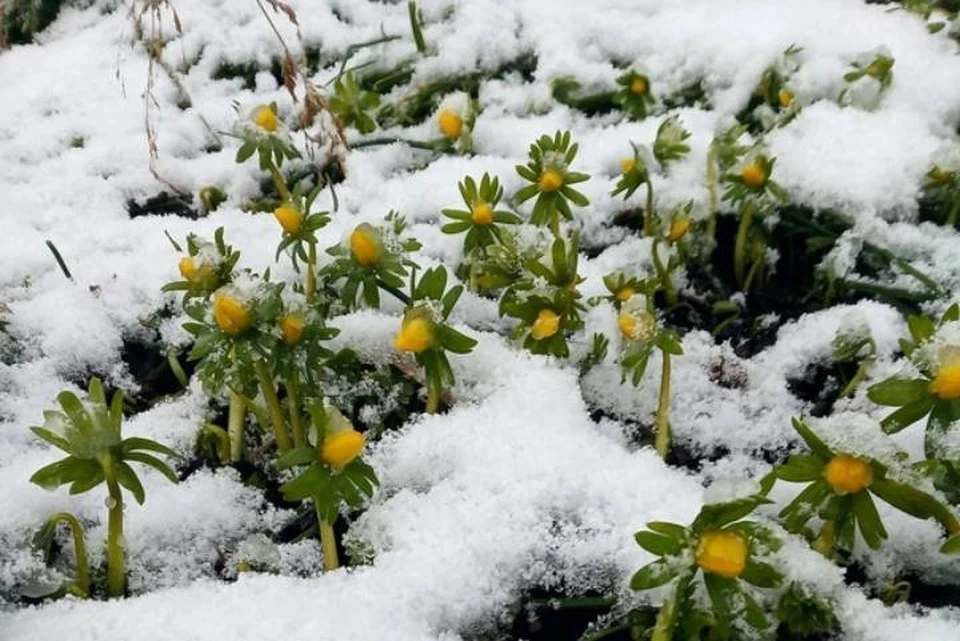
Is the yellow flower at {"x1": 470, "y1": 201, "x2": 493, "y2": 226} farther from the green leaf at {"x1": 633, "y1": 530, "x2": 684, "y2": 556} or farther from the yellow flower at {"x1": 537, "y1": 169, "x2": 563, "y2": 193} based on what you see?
the green leaf at {"x1": 633, "y1": 530, "x2": 684, "y2": 556}

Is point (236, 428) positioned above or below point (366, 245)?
below

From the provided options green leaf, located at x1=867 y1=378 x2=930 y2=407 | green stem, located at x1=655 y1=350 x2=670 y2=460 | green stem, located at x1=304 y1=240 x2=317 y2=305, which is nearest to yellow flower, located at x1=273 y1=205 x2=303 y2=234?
green stem, located at x1=304 y1=240 x2=317 y2=305

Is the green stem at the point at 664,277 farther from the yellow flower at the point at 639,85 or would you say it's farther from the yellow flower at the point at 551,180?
the yellow flower at the point at 639,85

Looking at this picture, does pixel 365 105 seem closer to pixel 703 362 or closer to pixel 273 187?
pixel 273 187

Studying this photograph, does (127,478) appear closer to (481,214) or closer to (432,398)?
(432,398)

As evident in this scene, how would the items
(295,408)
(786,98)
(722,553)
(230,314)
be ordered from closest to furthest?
(722,553), (230,314), (295,408), (786,98)

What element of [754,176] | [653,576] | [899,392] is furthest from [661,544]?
[754,176]
